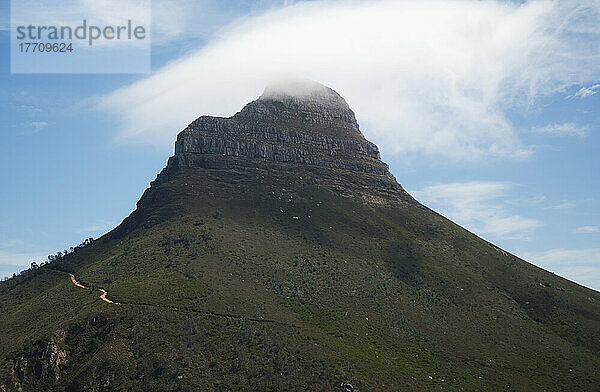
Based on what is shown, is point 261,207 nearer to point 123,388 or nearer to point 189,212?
point 189,212

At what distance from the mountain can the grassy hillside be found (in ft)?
1.44

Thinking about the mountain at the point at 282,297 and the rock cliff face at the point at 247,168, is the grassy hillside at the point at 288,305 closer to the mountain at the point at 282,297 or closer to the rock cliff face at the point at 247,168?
the mountain at the point at 282,297

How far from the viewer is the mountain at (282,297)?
→ 9150 cm

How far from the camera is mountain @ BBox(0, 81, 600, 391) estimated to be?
300 ft

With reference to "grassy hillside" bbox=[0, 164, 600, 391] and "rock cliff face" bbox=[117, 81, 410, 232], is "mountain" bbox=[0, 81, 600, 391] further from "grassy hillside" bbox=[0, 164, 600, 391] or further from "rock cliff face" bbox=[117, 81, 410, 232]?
"rock cliff face" bbox=[117, 81, 410, 232]

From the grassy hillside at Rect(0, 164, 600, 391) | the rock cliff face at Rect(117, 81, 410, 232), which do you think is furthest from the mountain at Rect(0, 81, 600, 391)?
the rock cliff face at Rect(117, 81, 410, 232)

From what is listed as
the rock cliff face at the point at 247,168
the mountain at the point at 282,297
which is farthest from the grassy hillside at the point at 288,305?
the rock cliff face at the point at 247,168

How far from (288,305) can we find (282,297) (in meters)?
3.44

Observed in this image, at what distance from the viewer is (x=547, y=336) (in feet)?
408

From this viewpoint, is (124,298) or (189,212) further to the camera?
(189,212)

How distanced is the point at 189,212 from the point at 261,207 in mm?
23922

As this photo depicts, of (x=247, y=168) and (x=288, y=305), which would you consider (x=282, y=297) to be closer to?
(x=288, y=305)

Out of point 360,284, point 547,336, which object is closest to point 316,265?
point 360,284

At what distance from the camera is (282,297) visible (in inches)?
4641
